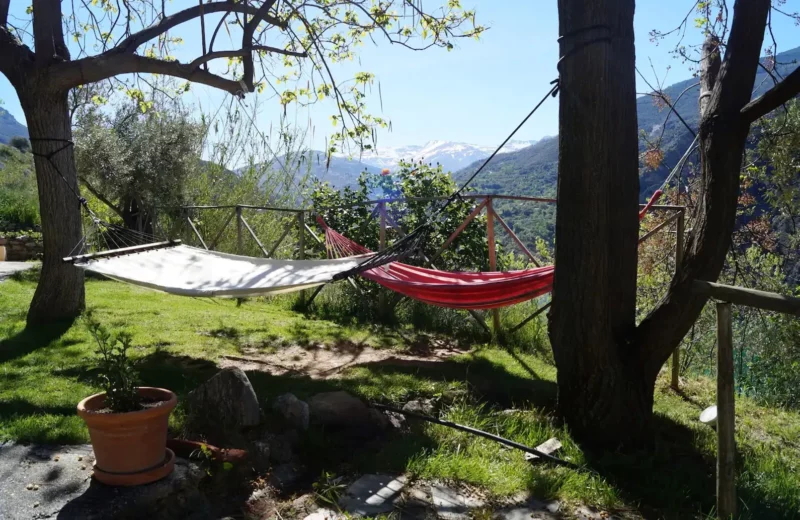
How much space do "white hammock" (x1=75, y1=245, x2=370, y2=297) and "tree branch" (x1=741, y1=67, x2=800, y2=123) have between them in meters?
Result: 1.91

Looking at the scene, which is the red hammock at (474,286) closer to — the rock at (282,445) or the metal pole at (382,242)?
the metal pole at (382,242)

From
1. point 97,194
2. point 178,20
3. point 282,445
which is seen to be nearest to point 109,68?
point 178,20

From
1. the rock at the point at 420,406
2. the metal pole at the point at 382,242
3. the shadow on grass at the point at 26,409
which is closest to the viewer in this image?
the shadow on grass at the point at 26,409

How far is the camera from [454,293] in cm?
359

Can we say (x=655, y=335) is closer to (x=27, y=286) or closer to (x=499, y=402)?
(x=499, y=402)

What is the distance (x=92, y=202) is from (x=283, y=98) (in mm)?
4851

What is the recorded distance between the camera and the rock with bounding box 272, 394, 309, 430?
2.57 meters

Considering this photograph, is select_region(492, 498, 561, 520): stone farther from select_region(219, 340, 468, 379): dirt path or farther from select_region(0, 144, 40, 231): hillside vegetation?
select_region(0, 144, 40, 231): hillside vegetation

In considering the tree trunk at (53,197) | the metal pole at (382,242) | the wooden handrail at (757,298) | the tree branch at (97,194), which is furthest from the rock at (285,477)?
the tree branch at (97,194)

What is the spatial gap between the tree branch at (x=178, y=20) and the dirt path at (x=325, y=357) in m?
2.22

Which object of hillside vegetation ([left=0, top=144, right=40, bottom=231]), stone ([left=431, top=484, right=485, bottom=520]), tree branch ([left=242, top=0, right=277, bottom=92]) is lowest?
stone ([left=431, top=484, right=485, bottom=520])

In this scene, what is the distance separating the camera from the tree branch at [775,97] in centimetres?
221

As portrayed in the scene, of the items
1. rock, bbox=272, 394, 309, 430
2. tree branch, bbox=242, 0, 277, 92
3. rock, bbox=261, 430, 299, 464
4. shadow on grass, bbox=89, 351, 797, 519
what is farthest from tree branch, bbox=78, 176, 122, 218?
rock, bbox=261, 430, 299, 464

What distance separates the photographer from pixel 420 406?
9.97 feet
